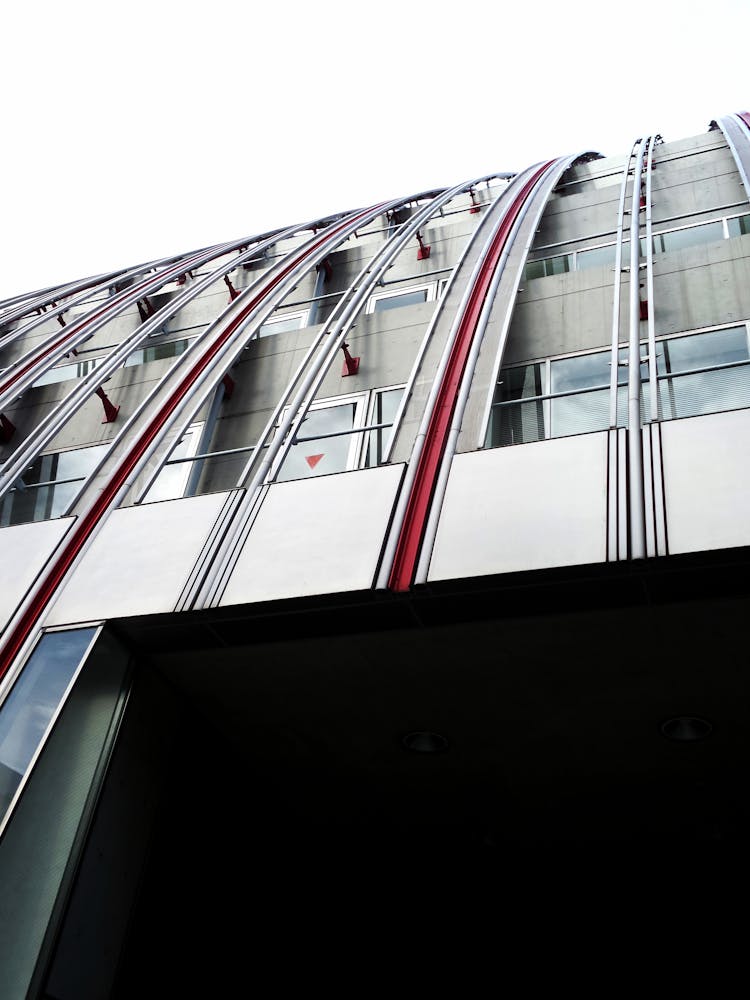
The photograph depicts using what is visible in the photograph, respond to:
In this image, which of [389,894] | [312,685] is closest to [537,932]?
[389,894]

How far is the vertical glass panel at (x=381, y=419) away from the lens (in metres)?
10.9

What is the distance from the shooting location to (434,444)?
9.38m

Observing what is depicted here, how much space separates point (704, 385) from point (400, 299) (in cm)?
719

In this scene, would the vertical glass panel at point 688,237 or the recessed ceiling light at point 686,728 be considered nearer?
the recessed ceiling light at point 686,728

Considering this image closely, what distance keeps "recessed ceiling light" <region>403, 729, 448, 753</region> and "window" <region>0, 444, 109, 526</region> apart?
15.8ft

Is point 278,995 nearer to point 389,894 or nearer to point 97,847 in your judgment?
point 389,894

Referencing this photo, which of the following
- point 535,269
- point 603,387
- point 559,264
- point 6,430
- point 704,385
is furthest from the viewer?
point 6,430

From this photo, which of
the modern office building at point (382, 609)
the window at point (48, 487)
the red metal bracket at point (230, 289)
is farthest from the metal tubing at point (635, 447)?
the red metal bracket at point (230, 289)

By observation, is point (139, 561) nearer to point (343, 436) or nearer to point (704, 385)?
point (343, 436)

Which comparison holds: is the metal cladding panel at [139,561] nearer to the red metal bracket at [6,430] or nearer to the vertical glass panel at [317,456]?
the vertical glass panel at [317,456]

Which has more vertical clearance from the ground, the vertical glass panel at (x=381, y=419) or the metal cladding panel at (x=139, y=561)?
the vertical glass panel at (x=381, y=419)

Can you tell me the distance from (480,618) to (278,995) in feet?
20.8

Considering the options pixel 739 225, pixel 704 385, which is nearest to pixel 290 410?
pixel 704 385

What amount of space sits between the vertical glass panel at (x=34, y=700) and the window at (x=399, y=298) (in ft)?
29.8
